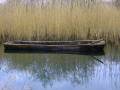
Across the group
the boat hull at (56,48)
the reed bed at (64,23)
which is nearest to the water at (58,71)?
the boat hull at (56,48)

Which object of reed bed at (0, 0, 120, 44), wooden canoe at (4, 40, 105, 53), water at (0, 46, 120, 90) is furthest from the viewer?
reed bed at (0, 0, 120, 44)

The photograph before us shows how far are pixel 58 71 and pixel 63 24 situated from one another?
2.23 m

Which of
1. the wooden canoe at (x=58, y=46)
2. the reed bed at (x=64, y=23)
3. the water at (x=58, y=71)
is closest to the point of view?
the water at (x=58, y=71)

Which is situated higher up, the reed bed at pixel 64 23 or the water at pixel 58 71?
the reed bed at pixel 64 23

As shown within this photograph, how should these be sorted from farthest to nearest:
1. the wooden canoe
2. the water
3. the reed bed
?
the reed bed < the wooden canoe < the water

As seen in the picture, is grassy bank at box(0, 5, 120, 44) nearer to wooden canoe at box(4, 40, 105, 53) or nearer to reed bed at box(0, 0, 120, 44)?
reed bed at box(0, 0, 120, 44)

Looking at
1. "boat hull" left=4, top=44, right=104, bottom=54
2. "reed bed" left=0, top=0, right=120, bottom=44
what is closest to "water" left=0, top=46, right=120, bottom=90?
"boat hull" left=4, top=44, right=104, bottom=54

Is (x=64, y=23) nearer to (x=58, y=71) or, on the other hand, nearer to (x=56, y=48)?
(x=56, y=48)

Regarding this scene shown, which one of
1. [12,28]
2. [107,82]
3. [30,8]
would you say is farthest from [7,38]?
[107,82]

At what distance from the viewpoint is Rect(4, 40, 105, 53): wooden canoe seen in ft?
24.5

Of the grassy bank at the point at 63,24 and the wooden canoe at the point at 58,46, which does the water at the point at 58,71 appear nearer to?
the wooden canoe at the point at 58,46

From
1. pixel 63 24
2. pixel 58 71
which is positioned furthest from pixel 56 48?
pixel 58 71

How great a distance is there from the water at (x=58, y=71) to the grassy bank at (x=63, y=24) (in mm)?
552

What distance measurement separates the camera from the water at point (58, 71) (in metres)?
5.03
